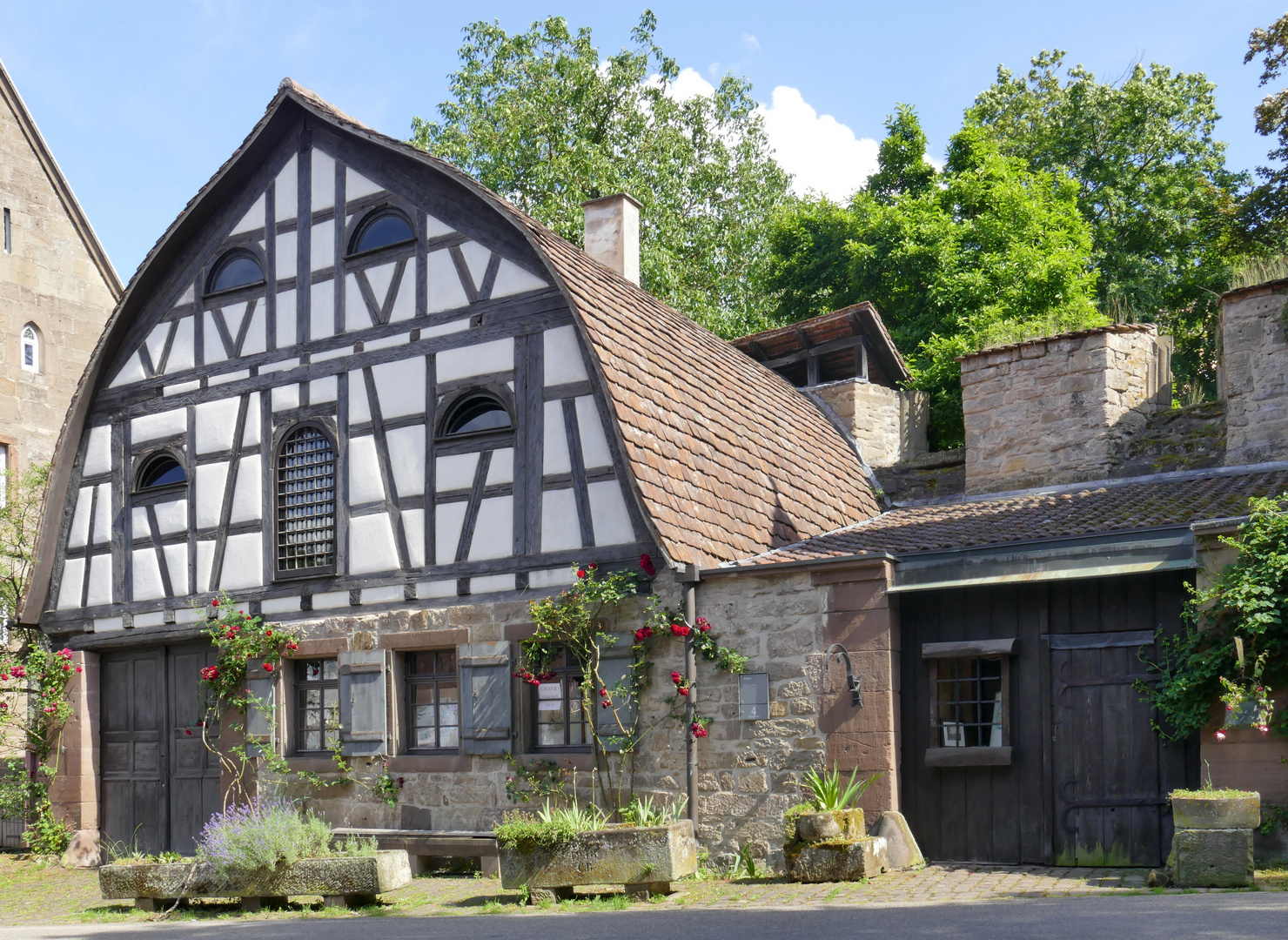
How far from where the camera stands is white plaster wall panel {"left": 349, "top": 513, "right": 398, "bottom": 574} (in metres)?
12.2

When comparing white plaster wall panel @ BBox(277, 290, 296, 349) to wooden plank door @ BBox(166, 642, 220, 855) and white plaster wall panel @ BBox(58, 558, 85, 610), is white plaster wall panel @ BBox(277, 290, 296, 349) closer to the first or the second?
wooden plank door @ BBox(166, 642, 220, 855)

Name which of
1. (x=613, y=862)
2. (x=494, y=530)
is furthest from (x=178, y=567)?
(x=613, y=862)

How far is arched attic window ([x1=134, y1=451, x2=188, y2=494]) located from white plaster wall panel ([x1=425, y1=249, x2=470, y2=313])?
3.56 metres

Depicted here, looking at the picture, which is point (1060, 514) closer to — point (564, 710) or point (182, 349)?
point (564, 710)

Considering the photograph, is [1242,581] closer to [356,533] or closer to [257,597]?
[356,533]

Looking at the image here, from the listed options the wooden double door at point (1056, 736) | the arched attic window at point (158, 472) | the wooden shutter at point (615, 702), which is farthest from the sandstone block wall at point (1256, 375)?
the arched attic window at point (158, 472)

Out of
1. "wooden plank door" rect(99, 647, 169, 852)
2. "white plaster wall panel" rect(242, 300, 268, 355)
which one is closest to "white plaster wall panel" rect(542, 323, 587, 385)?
"white plaster wall panel" rect(242, 300, 268, 355)

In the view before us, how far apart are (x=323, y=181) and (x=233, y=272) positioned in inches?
58.0

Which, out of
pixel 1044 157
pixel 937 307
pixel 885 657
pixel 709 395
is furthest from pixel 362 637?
pixel 1044 157

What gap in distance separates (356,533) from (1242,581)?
7.51 meters

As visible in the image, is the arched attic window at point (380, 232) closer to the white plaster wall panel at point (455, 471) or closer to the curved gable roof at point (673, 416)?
the curved gable roof at point (673, 416)

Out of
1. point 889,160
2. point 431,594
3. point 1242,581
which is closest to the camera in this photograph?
point 1242,581

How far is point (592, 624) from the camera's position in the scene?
427 inches

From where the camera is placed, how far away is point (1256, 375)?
497 inches
